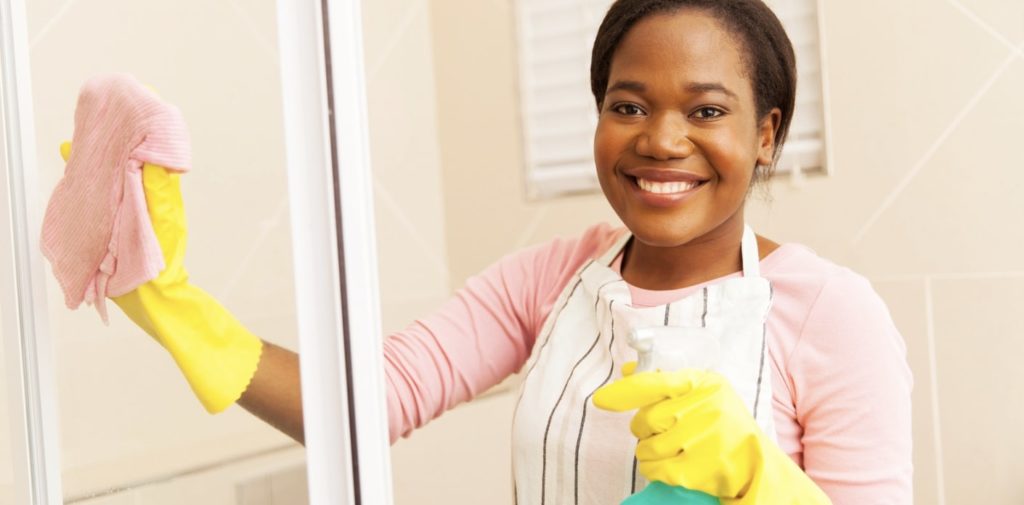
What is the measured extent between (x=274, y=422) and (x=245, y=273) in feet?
0.21

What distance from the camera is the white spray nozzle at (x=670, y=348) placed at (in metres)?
0.38

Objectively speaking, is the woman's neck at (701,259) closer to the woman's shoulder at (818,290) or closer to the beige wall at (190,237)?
the woman's shoulder at (818,290)

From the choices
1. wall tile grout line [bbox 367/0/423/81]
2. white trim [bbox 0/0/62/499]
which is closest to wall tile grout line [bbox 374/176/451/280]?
wall tile grout line [bbox 367/0/423/81]

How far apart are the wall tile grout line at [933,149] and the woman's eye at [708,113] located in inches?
21.0

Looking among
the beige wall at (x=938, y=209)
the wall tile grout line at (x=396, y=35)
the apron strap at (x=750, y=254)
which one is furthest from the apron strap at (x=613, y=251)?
the wall tile grout line at (x=396, y=35)

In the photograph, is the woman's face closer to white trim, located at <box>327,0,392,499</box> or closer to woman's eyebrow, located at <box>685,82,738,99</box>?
woman's eyebrow, located at <box>685,82,738,99</box>

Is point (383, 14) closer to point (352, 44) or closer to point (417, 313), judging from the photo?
point (417, 313)

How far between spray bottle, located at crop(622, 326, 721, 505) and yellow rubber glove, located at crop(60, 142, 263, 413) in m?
0.16

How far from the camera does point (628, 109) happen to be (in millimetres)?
514

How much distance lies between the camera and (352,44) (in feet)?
1.19

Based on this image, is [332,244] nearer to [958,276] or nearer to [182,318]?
[182,318]

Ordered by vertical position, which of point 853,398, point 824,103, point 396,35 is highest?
point 396,35

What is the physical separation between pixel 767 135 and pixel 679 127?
9cm

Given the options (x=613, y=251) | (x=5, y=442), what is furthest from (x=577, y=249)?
(x=5, y=442)
